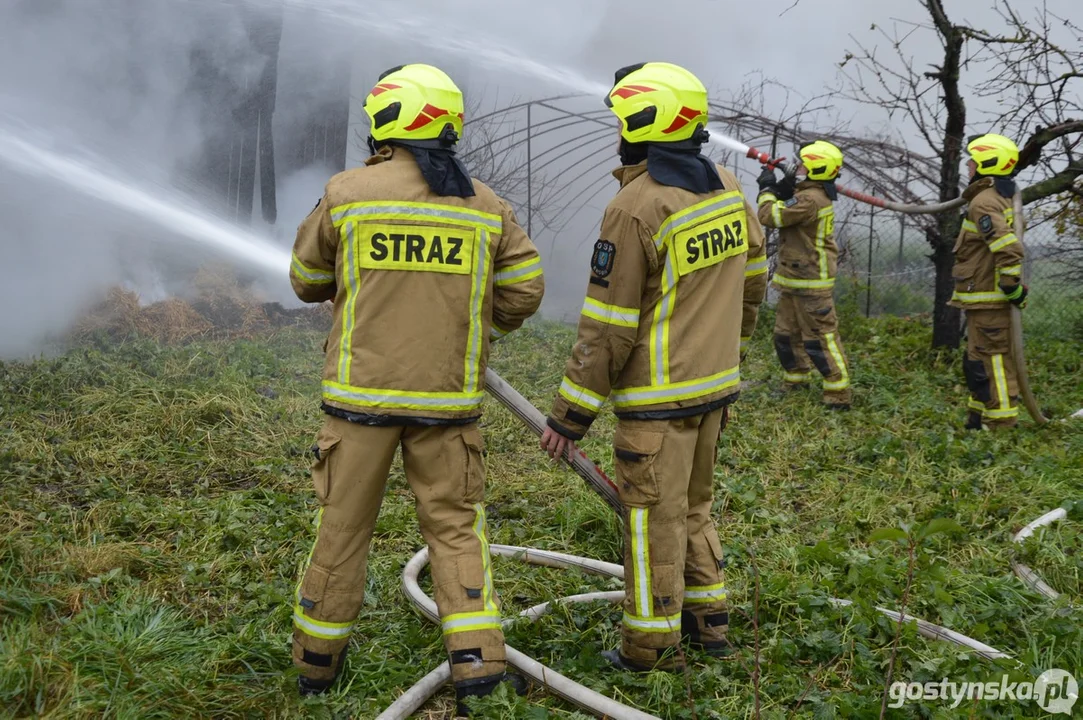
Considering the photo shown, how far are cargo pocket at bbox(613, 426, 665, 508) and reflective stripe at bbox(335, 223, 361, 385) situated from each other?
100 centimetres

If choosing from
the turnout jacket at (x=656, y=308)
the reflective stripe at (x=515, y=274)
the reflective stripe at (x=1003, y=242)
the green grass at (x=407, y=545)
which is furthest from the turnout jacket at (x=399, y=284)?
the reflective stripe at (x=1003, y=242)

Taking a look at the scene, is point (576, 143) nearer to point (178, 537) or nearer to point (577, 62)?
point (577, 62)

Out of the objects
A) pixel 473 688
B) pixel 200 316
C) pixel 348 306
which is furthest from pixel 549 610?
pixel 200 316

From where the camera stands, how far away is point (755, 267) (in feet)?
11.9

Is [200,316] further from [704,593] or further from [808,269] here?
[704,593]

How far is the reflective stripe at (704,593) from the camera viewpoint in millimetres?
3490

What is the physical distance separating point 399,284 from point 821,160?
5566 mm

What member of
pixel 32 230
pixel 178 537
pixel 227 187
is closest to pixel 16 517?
pixel 178 537

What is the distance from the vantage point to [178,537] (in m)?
4.37

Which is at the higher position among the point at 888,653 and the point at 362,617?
the point at 888,653

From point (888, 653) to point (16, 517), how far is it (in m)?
3.91

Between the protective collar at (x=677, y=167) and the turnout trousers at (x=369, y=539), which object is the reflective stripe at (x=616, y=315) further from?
the turnout trousers at (x=369, y=539)

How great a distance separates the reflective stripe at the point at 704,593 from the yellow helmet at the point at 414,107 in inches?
74.8

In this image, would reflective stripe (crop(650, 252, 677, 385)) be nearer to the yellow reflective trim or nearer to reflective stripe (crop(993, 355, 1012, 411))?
the yellow reflective trim
